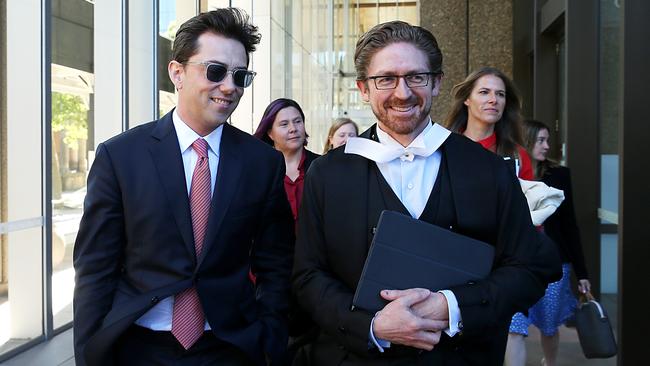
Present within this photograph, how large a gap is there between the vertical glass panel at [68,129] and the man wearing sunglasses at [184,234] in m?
4.85

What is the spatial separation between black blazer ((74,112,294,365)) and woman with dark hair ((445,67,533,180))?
2.11 meters

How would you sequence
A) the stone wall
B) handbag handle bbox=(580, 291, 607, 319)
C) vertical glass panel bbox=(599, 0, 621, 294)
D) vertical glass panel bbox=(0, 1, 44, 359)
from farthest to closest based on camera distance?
the stone wall < vertical glass panel bbox=(599, 0, 621, 294) < vertical glass panel bbox=(0, 1, 44, 359) < handbag handle bbox=(580, 291, 607, 319)

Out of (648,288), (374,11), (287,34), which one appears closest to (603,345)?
(648,288)

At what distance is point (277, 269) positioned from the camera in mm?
2449

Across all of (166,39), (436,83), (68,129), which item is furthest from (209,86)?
(166,39)

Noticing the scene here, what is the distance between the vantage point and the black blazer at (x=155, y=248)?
2.20 meters

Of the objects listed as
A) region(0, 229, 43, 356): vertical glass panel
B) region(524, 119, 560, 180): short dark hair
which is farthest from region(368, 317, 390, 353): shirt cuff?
region(0, 229, 43, 356): vertical glass panel

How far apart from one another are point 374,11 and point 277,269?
3258 cm

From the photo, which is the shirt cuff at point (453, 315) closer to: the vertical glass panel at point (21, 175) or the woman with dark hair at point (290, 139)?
the woman with dark hair at point (290, 139)

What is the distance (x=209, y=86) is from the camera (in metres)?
2.29

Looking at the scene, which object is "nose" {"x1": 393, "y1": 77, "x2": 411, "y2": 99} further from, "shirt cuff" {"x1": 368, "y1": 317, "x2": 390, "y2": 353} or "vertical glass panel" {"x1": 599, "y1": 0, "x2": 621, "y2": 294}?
"vertical glass panel" {"x1": 599, "y1": 0, "x2": 621, "y2": 294}

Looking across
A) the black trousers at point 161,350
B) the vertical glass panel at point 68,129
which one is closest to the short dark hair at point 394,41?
the black trousers at point 161,350

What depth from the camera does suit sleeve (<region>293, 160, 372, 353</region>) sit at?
200 cm

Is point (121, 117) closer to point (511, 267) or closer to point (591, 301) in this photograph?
point (591, 301)
